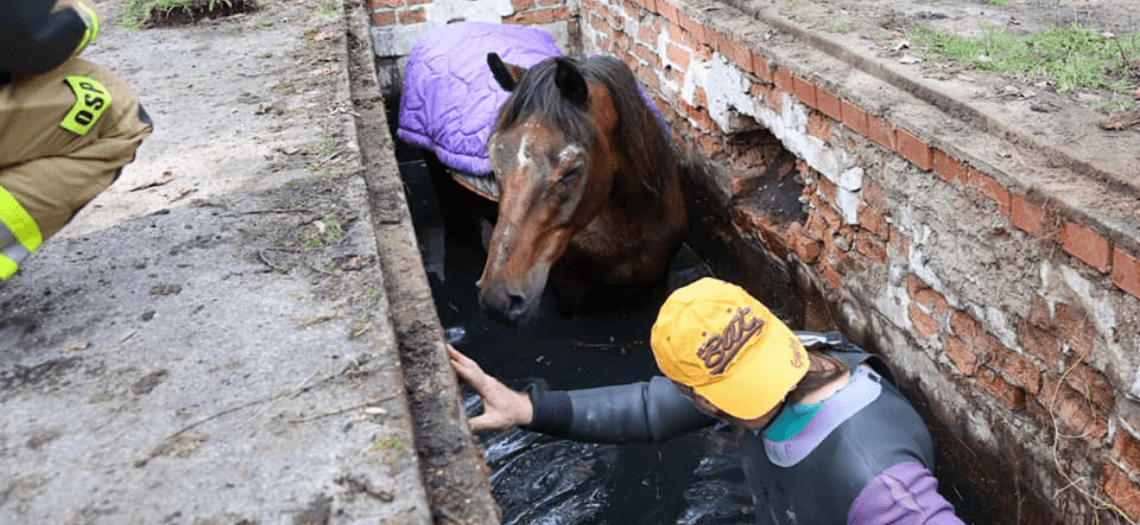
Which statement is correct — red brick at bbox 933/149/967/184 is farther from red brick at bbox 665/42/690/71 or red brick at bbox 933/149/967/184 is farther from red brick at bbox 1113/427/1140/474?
red brick at bbox 665/42/690/71

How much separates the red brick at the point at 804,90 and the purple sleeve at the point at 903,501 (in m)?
1.56

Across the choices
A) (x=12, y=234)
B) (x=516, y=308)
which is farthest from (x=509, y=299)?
(x=12, y=234)

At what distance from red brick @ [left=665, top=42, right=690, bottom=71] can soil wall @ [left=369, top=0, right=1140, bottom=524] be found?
0.18 metres

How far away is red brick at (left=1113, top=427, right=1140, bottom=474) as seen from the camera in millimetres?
2355

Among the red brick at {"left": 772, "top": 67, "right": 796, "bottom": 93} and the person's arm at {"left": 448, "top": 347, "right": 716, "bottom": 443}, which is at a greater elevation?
the red brick at {"left": 772, "top": 67, "right": 796, "bottom": 93}

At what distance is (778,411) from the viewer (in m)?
2.60

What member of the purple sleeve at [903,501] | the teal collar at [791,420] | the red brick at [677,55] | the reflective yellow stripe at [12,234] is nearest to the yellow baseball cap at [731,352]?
the teal collar at [791,420]

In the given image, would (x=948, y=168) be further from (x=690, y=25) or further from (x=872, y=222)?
(x=690, y=25)

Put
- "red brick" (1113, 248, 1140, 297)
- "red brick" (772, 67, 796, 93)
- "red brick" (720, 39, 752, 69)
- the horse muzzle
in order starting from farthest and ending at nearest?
1. "red brick" (720, 39, 752, 69)
2. "red brick" (772, 67, 796, 93)
3. the horse muzzle
4. "red brick" (1113, 248, 1140, 297)

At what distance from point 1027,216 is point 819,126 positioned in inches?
46.1

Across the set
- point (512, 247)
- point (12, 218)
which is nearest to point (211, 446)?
point (12, 218)

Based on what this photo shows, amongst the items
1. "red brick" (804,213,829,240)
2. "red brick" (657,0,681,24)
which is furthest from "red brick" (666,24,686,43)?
"red brick" (804,213,829,240)

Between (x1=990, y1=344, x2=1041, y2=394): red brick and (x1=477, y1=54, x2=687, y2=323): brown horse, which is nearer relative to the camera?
(x1=990, y1=344, x2=1041, y2=394): red brick

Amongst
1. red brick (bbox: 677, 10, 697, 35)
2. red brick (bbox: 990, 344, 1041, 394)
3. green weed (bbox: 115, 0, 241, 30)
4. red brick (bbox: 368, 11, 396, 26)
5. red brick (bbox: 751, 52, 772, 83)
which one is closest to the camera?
red brick (bbox: 990, 344, 1041, 394)
